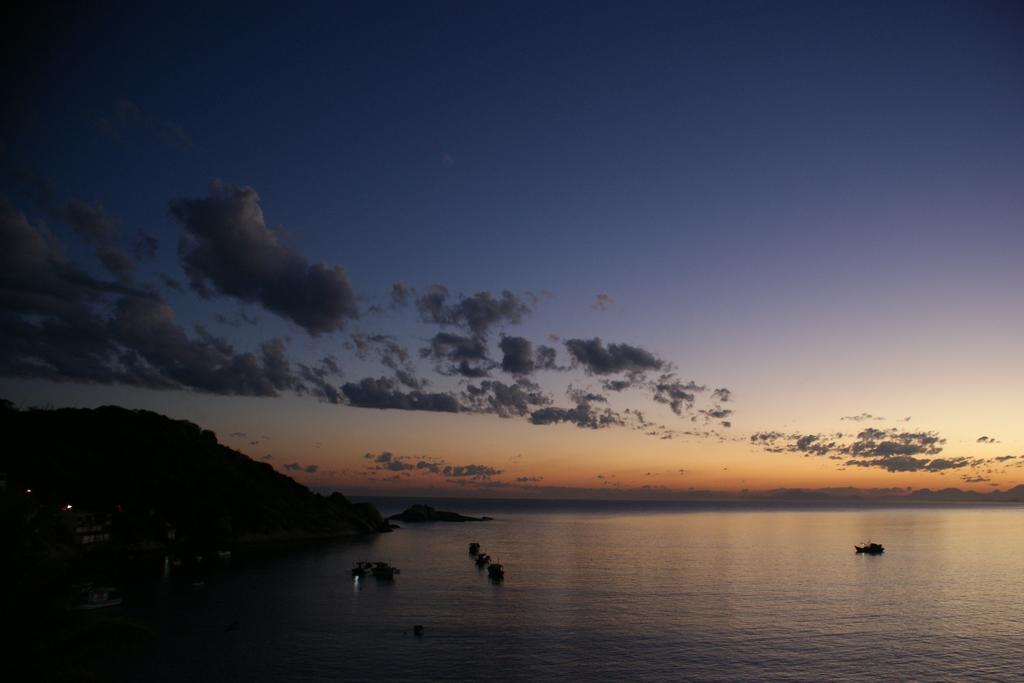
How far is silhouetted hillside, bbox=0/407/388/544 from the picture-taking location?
440 ft

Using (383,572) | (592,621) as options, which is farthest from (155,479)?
(592,621)

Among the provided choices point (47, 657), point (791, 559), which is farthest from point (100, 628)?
point (791, 559)

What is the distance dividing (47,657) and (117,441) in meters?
170

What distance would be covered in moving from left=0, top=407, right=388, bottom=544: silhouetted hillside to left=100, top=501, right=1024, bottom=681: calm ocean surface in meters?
27.7

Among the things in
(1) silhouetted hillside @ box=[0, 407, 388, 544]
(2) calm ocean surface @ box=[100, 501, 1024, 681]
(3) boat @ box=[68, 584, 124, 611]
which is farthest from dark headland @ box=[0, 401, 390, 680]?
(2) calm ocean surface @ box=[100, 501, 1024, 681]

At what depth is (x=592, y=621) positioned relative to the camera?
6675cm

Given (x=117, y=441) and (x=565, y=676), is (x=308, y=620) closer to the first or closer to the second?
(x=565, y=676)

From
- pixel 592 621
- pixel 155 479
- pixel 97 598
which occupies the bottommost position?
pixel 592 621

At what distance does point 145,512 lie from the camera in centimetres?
13525

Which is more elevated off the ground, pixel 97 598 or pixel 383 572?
pixel 97 598

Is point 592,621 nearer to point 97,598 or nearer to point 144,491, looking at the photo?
point 97,598

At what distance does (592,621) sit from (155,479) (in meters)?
125

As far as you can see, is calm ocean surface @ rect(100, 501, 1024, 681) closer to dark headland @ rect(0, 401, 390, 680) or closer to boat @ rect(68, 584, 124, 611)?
boat @ rect(68, 584, 124, 611)

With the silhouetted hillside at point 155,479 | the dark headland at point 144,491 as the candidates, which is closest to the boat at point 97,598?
the dark headland at point 144,491
